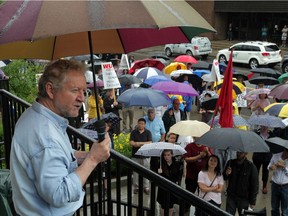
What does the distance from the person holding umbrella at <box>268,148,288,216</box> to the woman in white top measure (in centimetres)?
106

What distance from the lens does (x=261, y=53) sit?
24.9m

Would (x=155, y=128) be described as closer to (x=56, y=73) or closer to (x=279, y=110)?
(x=279, y=110)

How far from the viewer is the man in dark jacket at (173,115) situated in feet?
30.4

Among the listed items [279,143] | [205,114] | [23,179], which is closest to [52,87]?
[23,179]

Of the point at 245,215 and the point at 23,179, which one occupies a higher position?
the point at 23,179

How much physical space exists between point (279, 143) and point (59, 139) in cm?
492

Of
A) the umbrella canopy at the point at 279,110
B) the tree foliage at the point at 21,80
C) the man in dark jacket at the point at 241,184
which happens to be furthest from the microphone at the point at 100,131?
the tree foliage at the point at 21,80

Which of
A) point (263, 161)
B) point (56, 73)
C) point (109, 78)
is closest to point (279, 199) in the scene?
point (263, 161)

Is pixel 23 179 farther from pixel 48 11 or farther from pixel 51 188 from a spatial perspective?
pixel 48 11

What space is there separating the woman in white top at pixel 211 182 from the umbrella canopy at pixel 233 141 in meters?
0.23

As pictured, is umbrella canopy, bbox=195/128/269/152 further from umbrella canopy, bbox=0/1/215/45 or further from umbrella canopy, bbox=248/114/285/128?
umbrella canopy, bbox=0/1/215/45

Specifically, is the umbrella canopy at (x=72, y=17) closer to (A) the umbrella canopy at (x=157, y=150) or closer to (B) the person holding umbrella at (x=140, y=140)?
(A) the umbrella canopy at (x=157, y=150)

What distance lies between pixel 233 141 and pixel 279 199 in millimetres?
1358

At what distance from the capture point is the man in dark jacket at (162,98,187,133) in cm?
927
